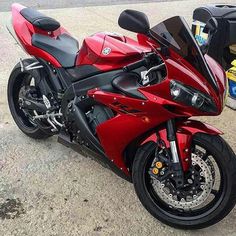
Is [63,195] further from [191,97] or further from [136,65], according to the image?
[191,97]

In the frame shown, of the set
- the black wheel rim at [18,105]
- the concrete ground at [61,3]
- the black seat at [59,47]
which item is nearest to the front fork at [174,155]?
the black seat at [59,47]

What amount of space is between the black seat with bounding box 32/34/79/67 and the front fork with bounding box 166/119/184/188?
974 millimetres

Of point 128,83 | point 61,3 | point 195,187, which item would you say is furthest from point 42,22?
point 61,3

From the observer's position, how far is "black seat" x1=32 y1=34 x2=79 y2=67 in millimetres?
3285

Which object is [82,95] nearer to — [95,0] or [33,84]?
[33,84]

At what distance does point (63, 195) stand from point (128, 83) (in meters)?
1.02

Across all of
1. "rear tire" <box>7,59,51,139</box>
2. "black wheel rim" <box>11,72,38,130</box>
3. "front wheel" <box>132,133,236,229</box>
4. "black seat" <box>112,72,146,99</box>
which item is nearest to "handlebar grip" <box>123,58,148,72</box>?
"black seat" <box>112,72,146,99</box>

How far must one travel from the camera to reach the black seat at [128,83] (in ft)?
8.66

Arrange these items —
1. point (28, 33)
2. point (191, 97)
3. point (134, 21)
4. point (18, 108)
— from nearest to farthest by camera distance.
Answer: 1. point (134, 21)
2. point (191, 97)
3. point (28, 33)
4. point (18, 108)

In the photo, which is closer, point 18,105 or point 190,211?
point 190,211

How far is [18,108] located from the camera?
406cm

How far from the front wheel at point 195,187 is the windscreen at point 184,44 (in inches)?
16.6

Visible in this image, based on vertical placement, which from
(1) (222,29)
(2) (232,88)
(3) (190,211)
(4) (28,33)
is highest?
(4) (28,33)

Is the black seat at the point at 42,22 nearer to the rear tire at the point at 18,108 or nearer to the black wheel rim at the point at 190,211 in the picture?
the rear tire at the point at 18,108
